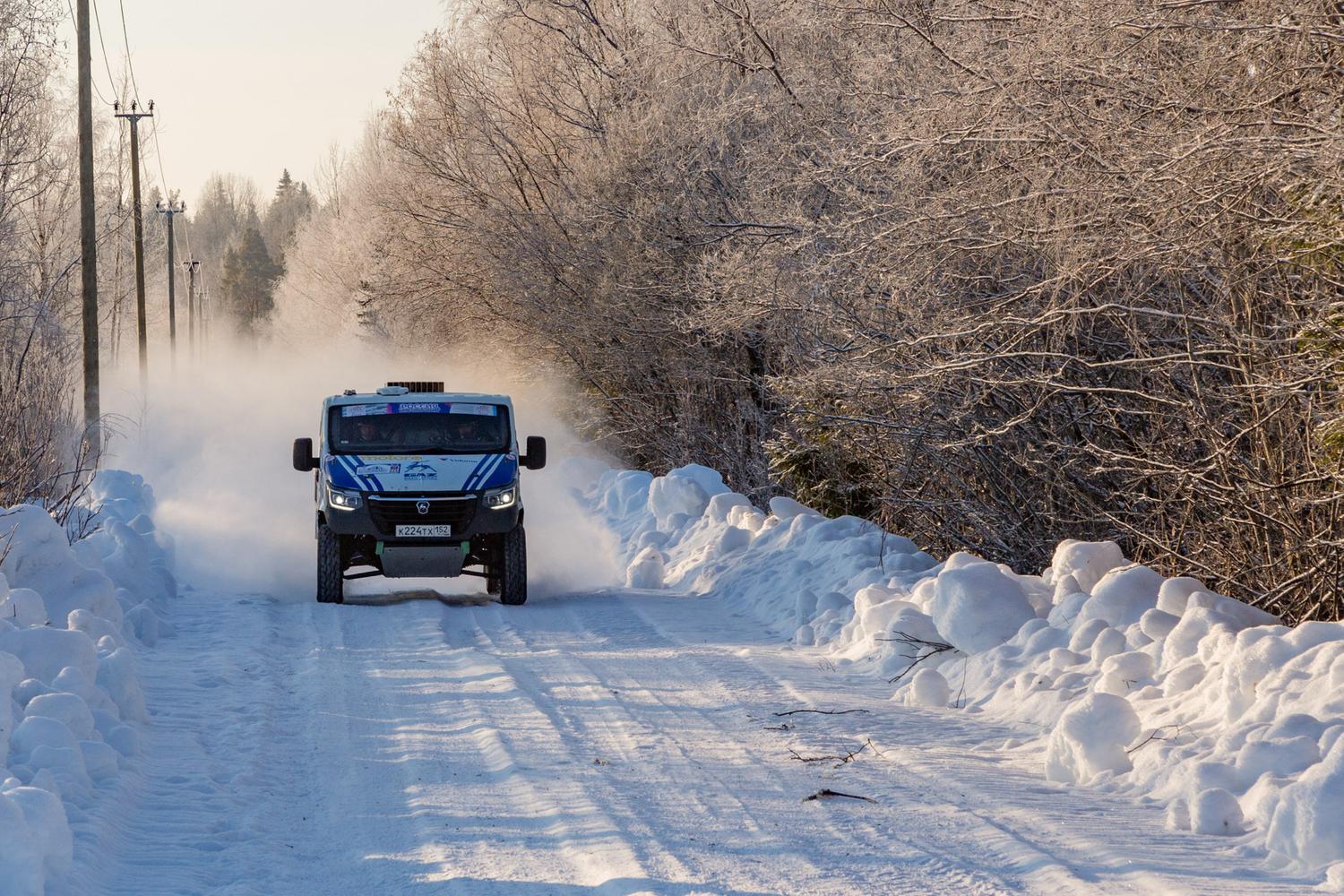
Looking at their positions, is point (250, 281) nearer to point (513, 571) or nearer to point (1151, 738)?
point (513, 571)

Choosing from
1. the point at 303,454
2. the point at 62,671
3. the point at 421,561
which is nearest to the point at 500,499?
the point at 421,561

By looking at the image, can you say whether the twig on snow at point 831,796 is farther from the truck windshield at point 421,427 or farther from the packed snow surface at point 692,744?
the truck windshield at point 421,427

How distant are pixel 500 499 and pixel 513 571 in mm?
671

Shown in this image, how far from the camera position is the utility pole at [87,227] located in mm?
21969

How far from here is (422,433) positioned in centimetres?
1414

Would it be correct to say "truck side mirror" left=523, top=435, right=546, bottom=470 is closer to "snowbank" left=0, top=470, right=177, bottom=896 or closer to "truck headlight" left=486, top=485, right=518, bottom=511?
"truck headlight" left=486, top=485, right=518, bottom=511

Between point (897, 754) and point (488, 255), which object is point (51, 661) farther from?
point (488, 255)

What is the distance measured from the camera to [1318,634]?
734cm

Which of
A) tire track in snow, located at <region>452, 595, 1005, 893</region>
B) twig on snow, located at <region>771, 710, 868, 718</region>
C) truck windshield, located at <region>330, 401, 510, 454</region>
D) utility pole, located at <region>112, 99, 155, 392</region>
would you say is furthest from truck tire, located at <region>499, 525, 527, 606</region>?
utility pole, located at <region>112, 99, 155, 392</region>

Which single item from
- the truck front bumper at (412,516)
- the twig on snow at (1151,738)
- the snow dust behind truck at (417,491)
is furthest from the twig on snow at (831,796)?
the truck front bumper at (412,516)

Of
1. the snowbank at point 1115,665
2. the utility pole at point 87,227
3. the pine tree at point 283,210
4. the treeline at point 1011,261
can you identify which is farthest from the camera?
the pine tree at point 283,210

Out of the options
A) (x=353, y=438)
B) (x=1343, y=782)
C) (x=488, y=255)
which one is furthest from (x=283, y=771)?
(x=488, y=255)

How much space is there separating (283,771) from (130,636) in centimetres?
394

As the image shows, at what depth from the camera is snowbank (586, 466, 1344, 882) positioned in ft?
20.2
